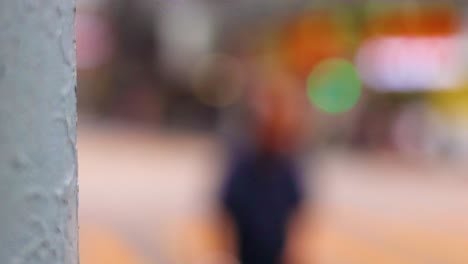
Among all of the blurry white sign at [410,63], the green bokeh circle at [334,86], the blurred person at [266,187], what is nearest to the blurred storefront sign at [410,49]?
the blurry white sign at [410,63]

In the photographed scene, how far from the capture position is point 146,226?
581 inches

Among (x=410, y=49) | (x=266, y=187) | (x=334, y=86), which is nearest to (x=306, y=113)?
(x=266, y=187)

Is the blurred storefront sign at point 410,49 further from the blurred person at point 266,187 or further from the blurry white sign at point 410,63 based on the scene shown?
the blurred person at point 266,187

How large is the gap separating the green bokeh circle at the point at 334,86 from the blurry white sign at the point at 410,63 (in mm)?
296

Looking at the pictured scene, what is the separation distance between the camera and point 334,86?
25.7m

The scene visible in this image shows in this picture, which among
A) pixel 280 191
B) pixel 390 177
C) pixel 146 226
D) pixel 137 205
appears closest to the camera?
pixel 280 191

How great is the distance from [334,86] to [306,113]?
14.5 meters

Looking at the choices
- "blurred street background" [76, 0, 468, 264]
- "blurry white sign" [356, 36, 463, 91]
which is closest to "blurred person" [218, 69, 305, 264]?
"blurred street background" [76, 0, 468, 264]

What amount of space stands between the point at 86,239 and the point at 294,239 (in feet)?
26.5

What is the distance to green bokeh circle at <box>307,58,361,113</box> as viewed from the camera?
25.4 meters

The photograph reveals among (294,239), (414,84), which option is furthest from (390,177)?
(294,239)

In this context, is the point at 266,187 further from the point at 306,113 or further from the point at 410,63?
the point at 410,63

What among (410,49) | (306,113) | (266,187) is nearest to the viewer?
(266,187)

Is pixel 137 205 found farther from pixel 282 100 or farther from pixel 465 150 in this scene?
pixel 282 100
